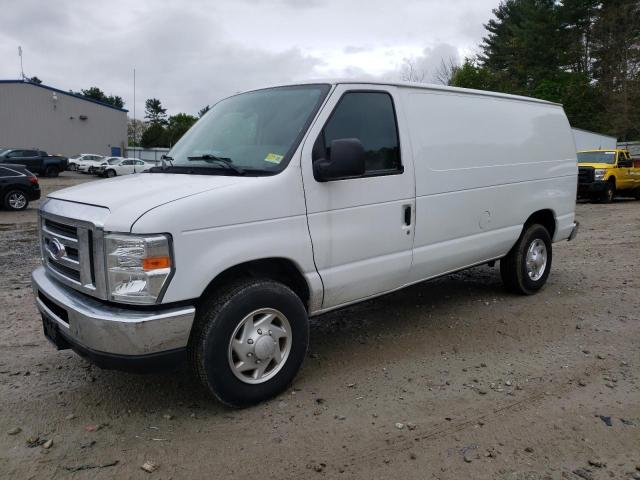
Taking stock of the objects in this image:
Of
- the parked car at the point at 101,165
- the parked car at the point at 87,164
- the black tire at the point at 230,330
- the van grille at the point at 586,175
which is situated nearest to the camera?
the black tire at the point at 230,330

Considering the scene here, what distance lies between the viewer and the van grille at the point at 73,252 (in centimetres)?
306

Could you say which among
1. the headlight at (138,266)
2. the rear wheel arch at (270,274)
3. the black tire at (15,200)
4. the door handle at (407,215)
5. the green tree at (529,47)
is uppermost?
the green tree at (529,47)

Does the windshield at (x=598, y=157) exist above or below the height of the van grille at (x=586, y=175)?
above

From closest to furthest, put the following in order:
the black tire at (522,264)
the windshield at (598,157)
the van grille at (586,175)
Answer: the black tire at (522,264) < the van grille at (586,175) < the windshield at (598,157)

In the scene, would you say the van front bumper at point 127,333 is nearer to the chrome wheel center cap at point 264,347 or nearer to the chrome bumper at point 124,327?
the chrome bumper at point 124,327

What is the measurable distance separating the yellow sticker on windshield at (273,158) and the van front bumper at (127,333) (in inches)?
44.0

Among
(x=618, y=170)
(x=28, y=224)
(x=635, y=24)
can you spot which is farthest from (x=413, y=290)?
(x=635, y=24)

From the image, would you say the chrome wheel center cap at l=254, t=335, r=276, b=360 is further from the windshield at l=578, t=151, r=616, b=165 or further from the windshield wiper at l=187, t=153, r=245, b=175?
the windshield at l=578, t=151, r=616, b=165

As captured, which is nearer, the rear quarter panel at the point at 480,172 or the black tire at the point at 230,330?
the black tire at the point at 230,330

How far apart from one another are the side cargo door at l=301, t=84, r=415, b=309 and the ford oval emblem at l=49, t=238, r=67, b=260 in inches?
62.4

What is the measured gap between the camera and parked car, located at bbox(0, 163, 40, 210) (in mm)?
15211

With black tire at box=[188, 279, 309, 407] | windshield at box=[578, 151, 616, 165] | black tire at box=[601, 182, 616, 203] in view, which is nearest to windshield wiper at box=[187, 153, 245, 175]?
black tire at box=[188, 279, 309, 407]

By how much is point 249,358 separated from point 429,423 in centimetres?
119

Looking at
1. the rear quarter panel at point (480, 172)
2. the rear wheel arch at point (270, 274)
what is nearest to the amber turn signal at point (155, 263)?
the rear wheel arch at point (270, 274)
